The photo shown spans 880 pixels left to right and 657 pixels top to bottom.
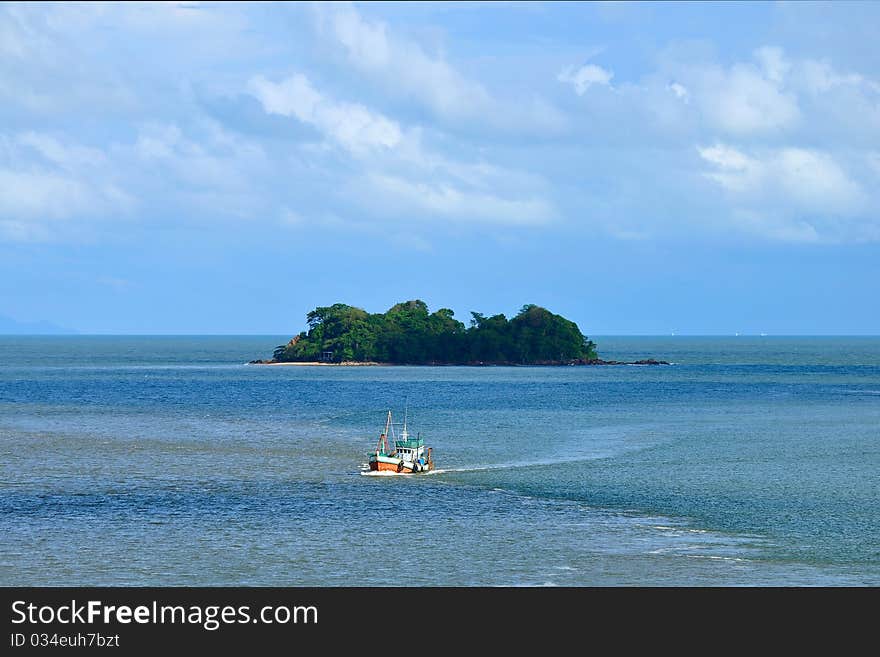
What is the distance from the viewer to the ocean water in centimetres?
4275

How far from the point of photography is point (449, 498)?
60219 mm

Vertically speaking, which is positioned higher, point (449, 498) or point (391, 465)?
point (391, 465)

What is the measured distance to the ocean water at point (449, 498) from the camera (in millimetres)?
42750

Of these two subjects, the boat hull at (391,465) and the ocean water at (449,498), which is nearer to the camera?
the ocean water at (449,498)

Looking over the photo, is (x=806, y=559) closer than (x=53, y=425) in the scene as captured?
Yes

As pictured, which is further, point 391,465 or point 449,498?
point 391,465

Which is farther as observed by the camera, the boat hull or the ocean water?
the boat hull

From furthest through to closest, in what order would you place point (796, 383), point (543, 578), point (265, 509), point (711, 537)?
point (796, 383) < point (265, 509) < point (711, 537) < point (543, 578)
